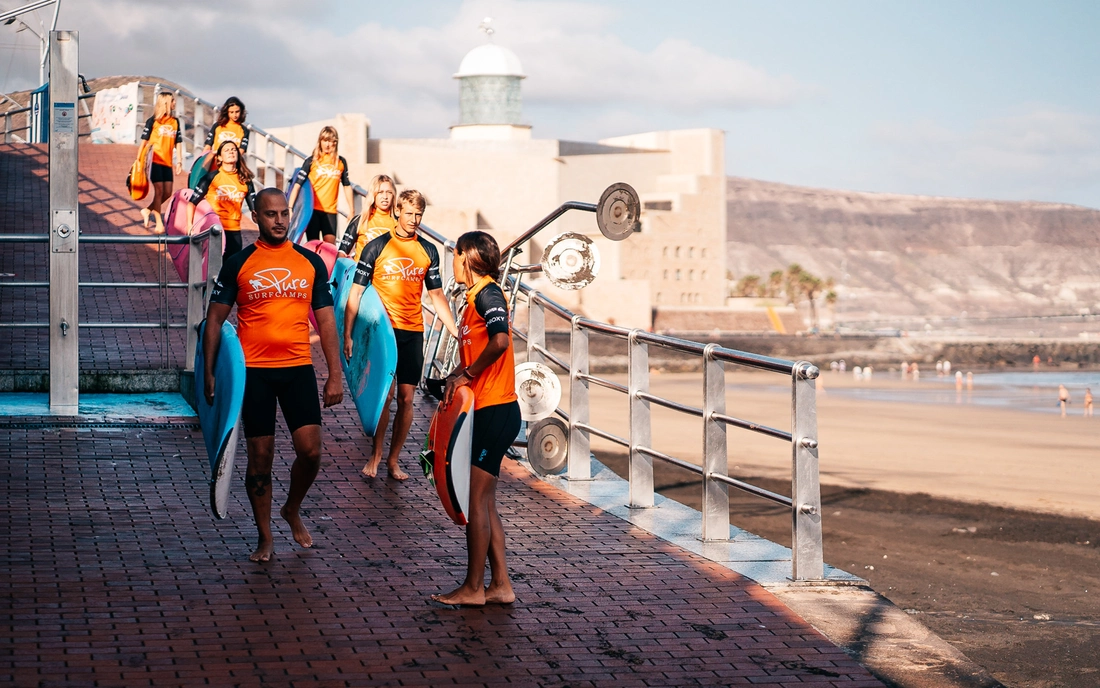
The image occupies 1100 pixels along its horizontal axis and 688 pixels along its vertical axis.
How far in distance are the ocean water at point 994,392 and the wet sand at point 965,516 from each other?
326 inches

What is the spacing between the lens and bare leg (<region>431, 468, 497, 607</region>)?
5.49m

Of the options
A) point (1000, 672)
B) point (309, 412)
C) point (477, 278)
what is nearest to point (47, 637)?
point (309, 412)

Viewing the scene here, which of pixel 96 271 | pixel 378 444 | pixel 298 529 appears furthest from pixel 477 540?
pixel 96 271

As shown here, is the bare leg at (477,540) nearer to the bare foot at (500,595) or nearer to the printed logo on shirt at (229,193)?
the bare foot at (500,595)

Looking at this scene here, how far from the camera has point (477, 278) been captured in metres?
5.53

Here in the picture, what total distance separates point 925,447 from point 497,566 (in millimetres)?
29406

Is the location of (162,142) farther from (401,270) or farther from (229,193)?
(401,270)

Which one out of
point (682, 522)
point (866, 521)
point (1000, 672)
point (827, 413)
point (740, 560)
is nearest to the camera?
point (740, 560)

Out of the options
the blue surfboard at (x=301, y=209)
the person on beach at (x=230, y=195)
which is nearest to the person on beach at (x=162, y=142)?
the blue surfboard at (x=301, y=209)

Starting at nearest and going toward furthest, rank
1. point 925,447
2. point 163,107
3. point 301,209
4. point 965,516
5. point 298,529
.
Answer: point 298,529
point 301,209
point 163,107
point 965,516
point 925,447

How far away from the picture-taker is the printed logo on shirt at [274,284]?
19.8ft

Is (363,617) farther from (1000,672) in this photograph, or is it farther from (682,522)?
(1000,672)

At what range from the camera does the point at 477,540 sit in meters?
5.48

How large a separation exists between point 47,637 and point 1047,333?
166 m
